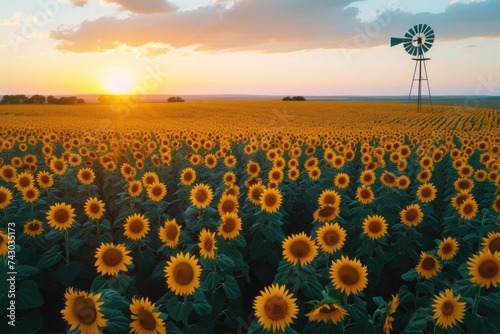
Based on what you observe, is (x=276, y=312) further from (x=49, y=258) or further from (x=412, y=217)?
(x=49, y=258)

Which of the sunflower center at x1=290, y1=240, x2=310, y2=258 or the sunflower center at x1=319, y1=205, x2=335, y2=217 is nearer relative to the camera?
the sunflower center at x1=290, y1=240, x2=310, y2=258

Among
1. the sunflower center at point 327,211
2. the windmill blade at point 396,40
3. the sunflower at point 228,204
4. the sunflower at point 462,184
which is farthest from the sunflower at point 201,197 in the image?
the windmill blade at point 396,40

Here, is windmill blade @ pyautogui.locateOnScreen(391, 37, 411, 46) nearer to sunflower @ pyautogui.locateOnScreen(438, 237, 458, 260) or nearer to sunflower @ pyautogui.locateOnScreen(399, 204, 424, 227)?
sunflower @ pyautogui.locateOnScreen(399, 204, 424, 227)

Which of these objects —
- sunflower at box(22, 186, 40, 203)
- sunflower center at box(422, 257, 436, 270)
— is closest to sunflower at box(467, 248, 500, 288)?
sunflower center at box(422, 257, 436, 270)

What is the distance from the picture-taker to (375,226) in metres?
5.38

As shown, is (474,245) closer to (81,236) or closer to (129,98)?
(81,236)

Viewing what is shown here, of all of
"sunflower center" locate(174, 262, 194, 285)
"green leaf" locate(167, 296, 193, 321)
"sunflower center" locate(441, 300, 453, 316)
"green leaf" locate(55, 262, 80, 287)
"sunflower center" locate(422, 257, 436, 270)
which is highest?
"sunflower center" locate(174, 262, 194, 285)

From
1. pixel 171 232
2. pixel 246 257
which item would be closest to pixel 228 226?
pixel 171 232

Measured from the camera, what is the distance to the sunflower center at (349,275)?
365 centimetres

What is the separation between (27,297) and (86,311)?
1816 mm

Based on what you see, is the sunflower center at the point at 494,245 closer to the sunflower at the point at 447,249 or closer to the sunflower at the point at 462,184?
the sunflower at the point at 447,249

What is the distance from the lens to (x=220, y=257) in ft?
14.4

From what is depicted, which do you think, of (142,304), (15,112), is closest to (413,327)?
(142,304)

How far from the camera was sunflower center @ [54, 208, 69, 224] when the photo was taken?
18.2ft
